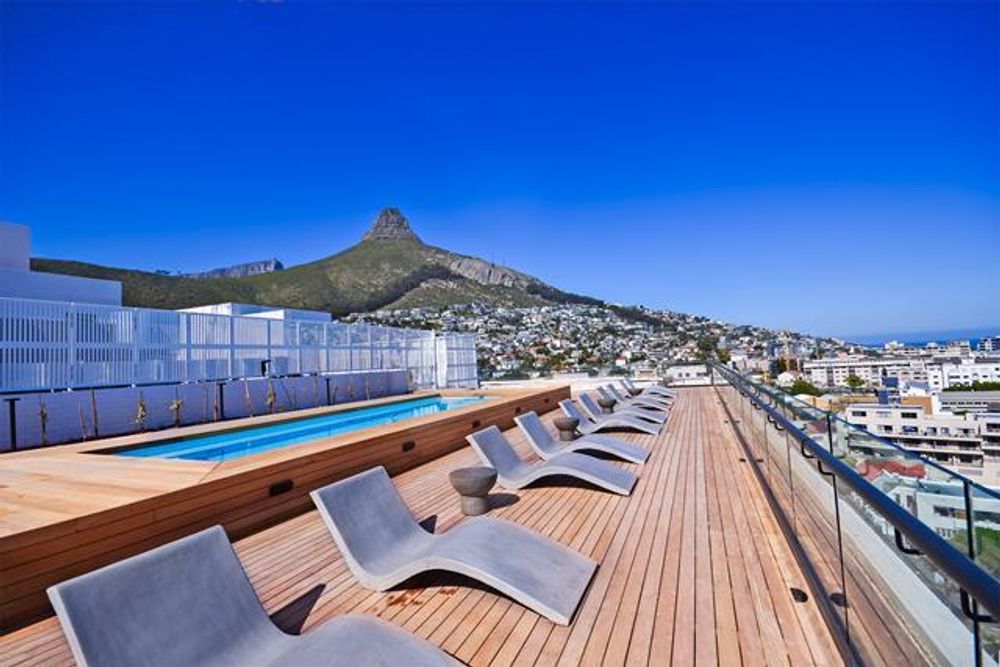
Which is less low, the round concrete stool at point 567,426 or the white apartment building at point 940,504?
the white apartment building at point 940,504

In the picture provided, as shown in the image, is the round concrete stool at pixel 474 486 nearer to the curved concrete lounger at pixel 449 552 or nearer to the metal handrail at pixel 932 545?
the curved concrete lounger at pixel 449 552

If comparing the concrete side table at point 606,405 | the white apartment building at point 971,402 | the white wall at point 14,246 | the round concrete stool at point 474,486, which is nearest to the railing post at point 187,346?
the round concrete stool at point 474,486

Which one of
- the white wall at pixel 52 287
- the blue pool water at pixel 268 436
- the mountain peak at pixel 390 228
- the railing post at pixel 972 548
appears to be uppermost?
the mountain peak at pixel 390 228

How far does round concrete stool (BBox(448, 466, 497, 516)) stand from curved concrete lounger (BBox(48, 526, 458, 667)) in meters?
2.07

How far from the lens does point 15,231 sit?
53.8 feet

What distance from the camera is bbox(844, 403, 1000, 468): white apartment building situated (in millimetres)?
5064

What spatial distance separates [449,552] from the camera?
119 inches

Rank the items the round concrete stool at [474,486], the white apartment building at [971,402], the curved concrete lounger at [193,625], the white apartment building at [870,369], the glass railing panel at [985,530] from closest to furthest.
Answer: the glass railing panel at [985,530]
the curved concrete lounger at [193,625]
the round concrete stool at [474,486]
the white apartment building at [971,402]
the white apartment building at [870,369]

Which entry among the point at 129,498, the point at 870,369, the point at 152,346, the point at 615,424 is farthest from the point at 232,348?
the point at 870,369

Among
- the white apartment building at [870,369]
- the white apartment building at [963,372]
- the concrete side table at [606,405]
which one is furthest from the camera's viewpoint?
the white apartment building at [870,369]

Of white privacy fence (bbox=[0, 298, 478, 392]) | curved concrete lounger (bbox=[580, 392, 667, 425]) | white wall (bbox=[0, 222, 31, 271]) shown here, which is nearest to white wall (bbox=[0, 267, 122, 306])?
white wall (bbox=[0, 222, 31, 271])

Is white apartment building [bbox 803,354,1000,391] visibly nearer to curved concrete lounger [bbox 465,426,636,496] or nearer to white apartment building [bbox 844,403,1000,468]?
white apartment building [bbox 844,403,1000,468]

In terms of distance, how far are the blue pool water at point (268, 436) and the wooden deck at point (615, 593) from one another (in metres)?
3.23

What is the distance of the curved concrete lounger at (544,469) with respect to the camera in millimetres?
5113
